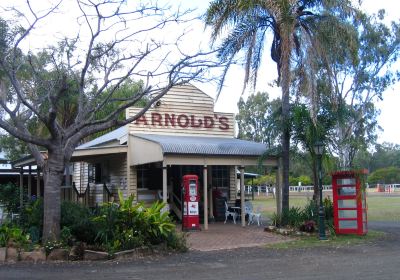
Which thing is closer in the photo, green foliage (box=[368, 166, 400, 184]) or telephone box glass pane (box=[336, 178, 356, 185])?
telephone box glass pane (box=[336, 178, 356, 185])

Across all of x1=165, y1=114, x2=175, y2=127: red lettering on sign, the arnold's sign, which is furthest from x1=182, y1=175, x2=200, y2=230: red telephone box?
x1=165, y1=114, x2=175, y2=127: red lettering on sign

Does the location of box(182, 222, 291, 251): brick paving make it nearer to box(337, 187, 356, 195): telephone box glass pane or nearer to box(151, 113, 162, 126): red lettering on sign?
box(337, 187, 356, 195): telephone box glass pane

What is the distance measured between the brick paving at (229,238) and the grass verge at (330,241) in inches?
23.3

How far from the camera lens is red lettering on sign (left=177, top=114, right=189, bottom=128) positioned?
2288cm

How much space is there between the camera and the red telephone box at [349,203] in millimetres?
17203

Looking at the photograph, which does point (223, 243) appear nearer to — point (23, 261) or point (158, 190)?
point (23, 261)

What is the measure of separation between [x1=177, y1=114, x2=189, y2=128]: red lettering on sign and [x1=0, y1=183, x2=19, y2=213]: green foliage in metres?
7.28

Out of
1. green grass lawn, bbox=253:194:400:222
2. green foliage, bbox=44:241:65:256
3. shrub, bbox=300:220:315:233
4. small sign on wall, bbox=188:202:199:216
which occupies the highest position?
small sign on wall, bbox=188:202:199:216

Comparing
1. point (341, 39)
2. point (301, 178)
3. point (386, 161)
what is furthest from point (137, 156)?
point (386, 161)

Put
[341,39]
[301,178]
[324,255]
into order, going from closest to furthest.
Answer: [324,255]
[341,39]
[301,178]

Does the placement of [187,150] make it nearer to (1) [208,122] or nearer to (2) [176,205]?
(2) [176,205]

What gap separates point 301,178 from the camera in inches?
3241

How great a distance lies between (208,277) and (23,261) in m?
4.62

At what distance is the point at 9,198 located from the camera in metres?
20.0
